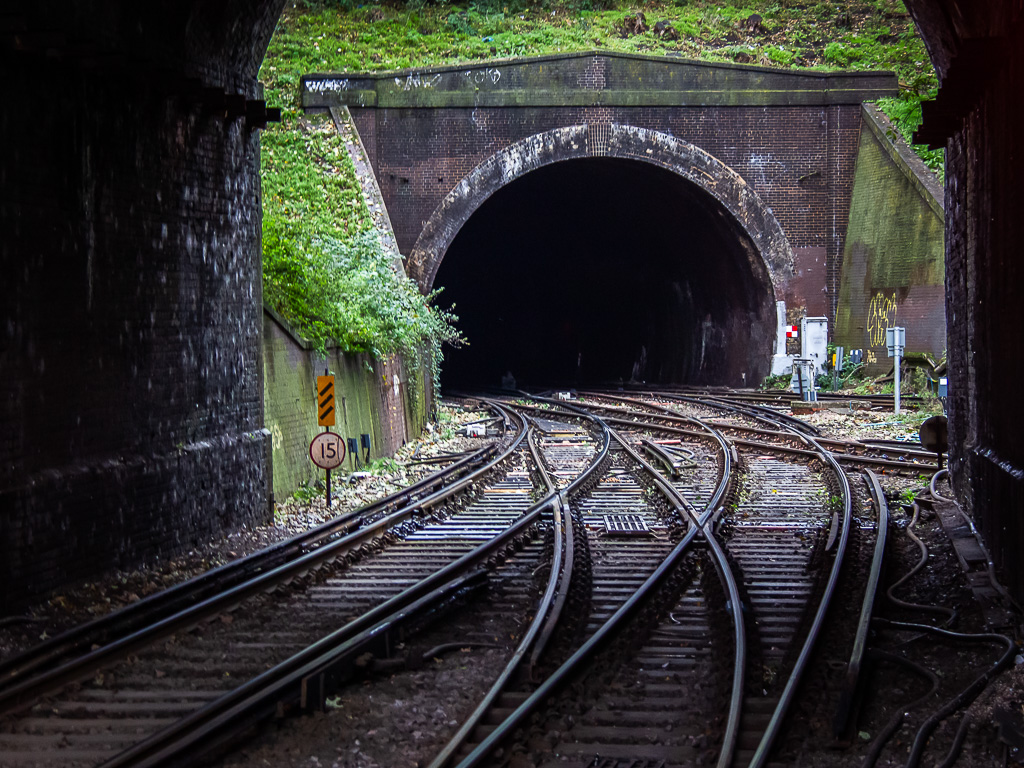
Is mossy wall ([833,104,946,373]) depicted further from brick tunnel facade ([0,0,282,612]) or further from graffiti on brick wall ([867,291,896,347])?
brick tunnel facade ([0,0,282,612])

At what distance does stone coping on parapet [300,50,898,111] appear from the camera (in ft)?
83.4

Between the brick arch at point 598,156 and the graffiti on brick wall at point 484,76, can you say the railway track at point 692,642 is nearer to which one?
the brick arch at point 598,156

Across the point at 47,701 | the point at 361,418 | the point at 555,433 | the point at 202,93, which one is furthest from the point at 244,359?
the point at 555,433

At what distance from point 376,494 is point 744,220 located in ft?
52.4

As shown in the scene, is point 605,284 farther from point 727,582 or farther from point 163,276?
point 727,582

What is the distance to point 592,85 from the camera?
2559 cm

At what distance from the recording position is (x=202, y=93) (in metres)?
9.48

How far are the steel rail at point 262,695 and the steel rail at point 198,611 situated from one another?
1113 mm

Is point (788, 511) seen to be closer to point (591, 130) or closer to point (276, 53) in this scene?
point (591, 130)

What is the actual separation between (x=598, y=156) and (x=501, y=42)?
6.43m

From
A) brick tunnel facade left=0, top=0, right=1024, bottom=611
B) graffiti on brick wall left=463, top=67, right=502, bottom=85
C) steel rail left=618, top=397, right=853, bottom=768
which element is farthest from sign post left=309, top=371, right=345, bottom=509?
graffiti on brick wall left=463, top=67, right=502, bottom=85

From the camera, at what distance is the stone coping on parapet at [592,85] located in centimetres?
2541

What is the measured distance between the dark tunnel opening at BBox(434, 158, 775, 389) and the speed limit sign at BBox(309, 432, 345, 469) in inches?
630

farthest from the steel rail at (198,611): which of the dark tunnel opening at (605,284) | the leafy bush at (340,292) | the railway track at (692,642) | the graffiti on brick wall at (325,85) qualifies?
the dark tunnel opening at (605,284)
